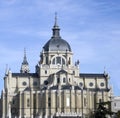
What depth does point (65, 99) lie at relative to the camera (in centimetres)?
16925

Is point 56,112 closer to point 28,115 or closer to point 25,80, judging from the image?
point 28,115

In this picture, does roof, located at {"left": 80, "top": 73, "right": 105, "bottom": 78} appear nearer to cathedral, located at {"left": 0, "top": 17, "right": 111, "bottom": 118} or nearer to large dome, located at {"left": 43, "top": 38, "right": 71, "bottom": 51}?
cathedral, located at {"left": 0, "top": 17, "right": 111, "bottom": 118}

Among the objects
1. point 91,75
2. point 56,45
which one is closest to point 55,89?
point 56,45

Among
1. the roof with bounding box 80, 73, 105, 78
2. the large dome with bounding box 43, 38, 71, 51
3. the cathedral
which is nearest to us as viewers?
the cathedral

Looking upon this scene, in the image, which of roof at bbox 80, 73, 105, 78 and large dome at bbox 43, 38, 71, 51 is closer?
large dome at bbox 43, 38, 71, 51

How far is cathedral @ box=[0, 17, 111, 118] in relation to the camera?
16900cm

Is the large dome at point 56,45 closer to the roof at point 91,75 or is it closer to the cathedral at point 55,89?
the cathedral at point 55,89

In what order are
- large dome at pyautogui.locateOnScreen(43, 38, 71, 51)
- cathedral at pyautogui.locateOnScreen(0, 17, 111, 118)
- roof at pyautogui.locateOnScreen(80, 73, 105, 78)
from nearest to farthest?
cathedral at pyautogui.locateOnScreen(0, 17, 111, 118)
large dome at pyautogui.locateOnScreen(43, 38, 71, 51)
roof at pyautogui.locateOnScreen(80, 73, 105, 78)

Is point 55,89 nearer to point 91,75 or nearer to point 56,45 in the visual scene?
point 56,45

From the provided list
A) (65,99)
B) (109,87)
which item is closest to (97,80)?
(109,87)

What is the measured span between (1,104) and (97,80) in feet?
84.5

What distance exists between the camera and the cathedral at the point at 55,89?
169m

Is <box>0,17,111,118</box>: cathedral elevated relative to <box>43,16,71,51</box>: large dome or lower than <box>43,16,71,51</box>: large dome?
lower

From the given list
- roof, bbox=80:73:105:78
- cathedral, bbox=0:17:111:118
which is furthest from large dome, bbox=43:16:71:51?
roof, bbox=80:73:105:78
